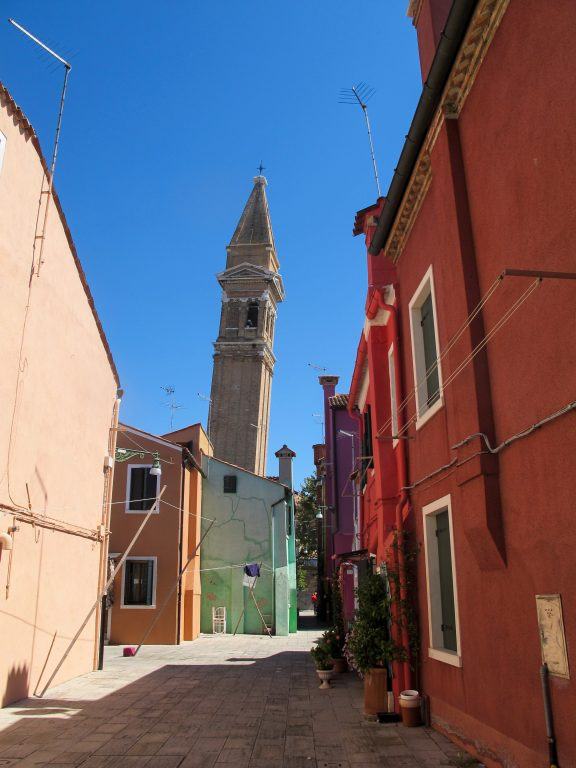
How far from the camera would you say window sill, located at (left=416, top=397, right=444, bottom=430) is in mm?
6849

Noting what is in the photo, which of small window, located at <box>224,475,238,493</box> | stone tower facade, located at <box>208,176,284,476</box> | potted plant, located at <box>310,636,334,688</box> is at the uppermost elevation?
stone tower facade, located at <box>208,176,284,476</box>

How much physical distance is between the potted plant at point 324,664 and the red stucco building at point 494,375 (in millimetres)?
3216

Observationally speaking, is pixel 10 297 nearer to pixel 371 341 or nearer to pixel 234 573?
pixel 371 341

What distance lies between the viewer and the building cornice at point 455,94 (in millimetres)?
5480

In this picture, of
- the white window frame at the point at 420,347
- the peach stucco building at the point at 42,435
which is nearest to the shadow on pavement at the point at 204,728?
the peach stucco building at the point at 42,435

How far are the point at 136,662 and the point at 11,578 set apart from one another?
716cm

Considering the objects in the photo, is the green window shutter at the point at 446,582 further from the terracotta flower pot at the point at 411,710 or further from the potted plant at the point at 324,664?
the potted plant at the point at 324,664

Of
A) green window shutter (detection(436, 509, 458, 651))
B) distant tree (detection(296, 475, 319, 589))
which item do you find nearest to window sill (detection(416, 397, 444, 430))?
green window shutter (detection(436, 509, 458, 651))

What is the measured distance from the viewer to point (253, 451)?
52.6 metres

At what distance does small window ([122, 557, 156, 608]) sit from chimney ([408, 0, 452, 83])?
1727 centimetres

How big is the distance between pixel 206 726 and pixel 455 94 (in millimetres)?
7778

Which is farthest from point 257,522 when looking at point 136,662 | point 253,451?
point 253,451

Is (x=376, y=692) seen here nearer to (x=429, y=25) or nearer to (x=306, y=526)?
(x=429, y=25)

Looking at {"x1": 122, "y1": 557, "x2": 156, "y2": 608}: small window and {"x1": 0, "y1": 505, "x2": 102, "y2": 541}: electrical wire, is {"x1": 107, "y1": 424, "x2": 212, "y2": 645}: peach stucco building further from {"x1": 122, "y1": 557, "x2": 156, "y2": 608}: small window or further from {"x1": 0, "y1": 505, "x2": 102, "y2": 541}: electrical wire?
{"x1": 0, "y1": 505, "x2": 102, "y2": 541}: electrical wire
